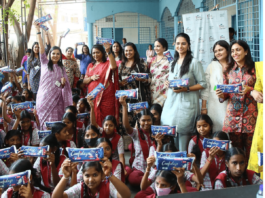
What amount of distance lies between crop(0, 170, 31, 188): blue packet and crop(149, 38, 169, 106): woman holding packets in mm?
2719

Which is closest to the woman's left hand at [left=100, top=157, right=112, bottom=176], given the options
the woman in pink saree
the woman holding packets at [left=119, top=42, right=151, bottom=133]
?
the woman holding packets at [left=119, top=42, right=151, bottom=133]

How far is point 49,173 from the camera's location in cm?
296

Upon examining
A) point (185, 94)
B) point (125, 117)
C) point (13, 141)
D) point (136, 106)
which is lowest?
point (13, 141)

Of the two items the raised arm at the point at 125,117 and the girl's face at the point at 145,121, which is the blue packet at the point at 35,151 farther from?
the girl's face at the point at 145,121

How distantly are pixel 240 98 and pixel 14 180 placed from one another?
2.13 metres

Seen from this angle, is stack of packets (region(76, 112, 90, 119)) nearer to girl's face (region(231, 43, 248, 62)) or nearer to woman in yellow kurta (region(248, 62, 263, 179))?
girl's face (region(231, 43, 248, 62))

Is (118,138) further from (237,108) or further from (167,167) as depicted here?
(167,167)

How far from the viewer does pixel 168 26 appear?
1227 cm

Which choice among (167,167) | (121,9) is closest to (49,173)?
(167,167)

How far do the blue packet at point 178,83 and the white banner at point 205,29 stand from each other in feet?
8.01

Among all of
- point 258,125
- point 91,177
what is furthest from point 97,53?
point 258,125

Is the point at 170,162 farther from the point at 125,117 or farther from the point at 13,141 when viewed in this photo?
the point at 13,141

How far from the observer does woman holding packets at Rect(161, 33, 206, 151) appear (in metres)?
3.18

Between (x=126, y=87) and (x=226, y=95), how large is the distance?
1.76m
